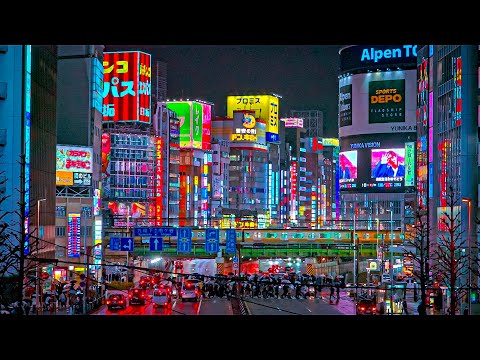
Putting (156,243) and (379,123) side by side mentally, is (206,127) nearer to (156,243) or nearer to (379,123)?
(379,123)

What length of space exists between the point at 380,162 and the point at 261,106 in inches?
1888

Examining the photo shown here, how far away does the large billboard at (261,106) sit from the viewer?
130875 millimetres

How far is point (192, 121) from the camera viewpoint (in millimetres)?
105938

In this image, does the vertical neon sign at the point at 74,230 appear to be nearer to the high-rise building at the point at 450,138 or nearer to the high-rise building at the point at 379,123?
the high-rise building at the point at 450,138

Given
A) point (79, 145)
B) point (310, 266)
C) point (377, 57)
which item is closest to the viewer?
point (79, 145)

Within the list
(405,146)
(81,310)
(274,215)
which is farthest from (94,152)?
(274,215)

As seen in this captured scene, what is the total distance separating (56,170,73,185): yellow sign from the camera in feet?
177

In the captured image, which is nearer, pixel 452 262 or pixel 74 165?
pixel 452 262

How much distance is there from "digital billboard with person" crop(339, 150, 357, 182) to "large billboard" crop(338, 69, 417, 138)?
1.83 metres

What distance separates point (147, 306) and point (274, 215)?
87730 millimetres

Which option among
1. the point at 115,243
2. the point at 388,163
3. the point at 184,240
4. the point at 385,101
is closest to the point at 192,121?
the point at 385,101
